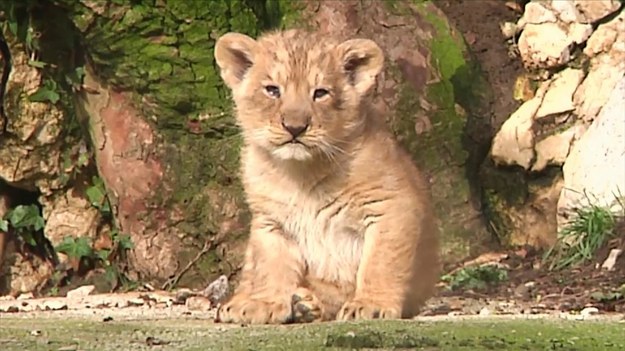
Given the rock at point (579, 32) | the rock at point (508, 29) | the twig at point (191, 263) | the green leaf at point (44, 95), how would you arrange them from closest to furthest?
the twig at point (191, 263) < the green leaf at point (44, 95) < the rock at point (579, 32) < the rock at point (508, 29)

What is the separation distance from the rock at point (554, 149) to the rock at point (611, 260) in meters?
1.40

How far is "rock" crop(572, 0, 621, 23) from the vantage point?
10.6 meters

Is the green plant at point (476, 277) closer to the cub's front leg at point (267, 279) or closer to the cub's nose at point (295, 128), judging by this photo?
the cub's front leg at point (267, 279)

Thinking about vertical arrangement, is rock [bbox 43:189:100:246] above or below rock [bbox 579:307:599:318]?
above

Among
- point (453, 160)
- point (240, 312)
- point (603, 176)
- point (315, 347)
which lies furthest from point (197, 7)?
point (315, 347)

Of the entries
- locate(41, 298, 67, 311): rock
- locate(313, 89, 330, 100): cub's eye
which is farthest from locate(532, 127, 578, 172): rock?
locate(313, 89, 330, 100): cub's eye

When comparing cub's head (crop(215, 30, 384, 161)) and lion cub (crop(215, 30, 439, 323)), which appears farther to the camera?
cub's head (crop(215, 30, 384, 161))

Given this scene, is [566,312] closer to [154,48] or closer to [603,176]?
[603,176]

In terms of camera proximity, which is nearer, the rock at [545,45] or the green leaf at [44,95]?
the green leaf at [44,95]

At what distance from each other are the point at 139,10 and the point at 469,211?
259 centimetres

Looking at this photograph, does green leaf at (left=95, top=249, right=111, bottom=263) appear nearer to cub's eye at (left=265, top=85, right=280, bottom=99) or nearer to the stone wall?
the stone wall

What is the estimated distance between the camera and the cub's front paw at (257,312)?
225 inches

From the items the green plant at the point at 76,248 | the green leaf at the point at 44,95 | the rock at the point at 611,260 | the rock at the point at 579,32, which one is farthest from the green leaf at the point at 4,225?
the rock at the point at 579,32

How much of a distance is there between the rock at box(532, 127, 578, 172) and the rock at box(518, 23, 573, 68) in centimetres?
64
